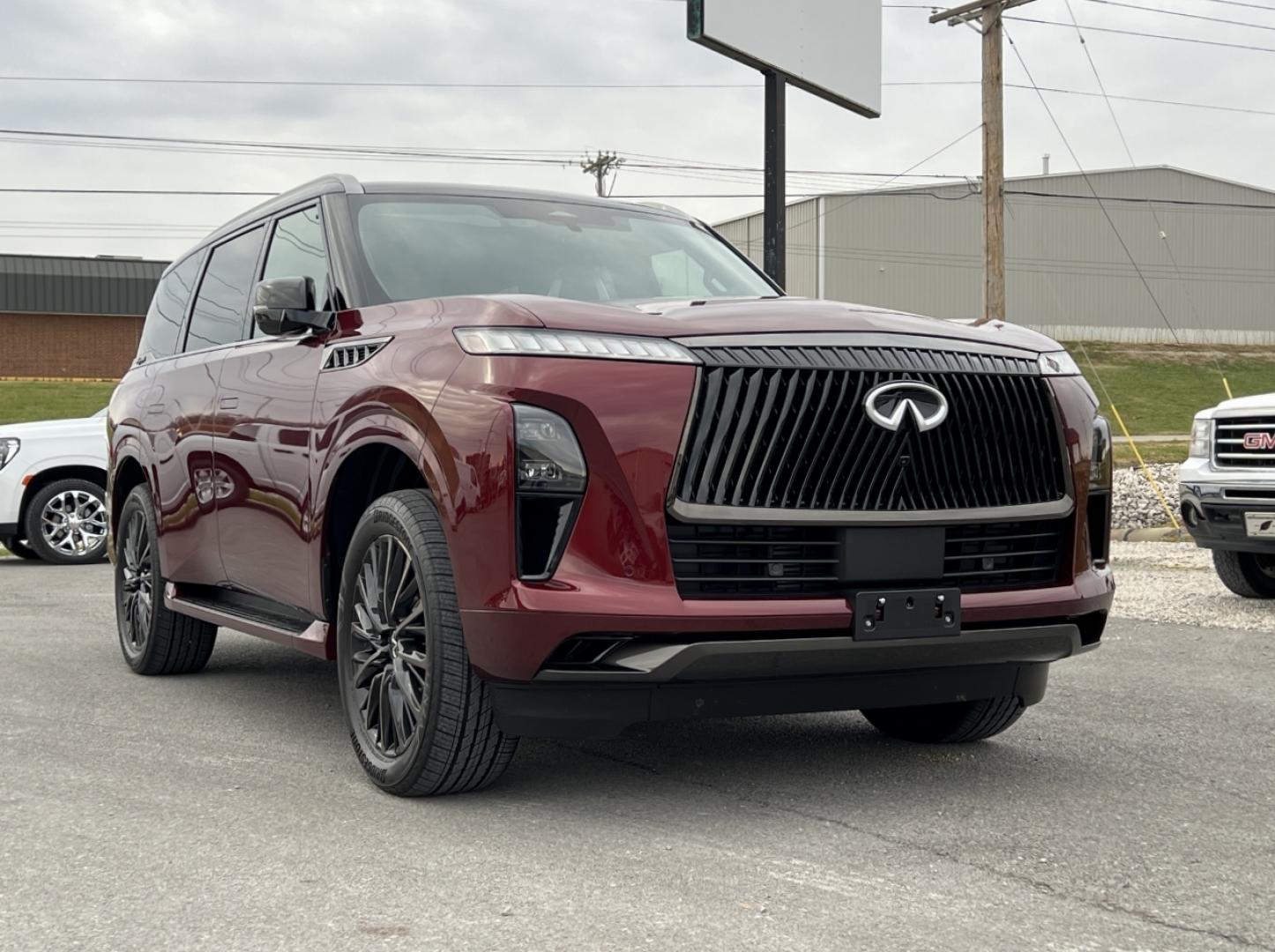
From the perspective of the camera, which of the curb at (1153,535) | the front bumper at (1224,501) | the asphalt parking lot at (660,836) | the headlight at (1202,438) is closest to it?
the asphalt parking lot at (660,836)

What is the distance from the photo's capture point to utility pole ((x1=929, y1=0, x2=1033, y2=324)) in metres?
22.6

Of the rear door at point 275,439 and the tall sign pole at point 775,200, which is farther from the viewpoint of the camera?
the tall sign pole at point 775,200

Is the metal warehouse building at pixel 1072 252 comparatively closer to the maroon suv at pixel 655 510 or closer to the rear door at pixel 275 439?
the rear door at pixel 275 439

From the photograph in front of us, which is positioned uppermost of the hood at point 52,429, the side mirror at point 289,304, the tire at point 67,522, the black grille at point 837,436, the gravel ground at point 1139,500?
the side mirror at point 289,304

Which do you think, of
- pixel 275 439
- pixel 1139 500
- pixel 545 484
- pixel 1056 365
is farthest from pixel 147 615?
pixel 1139 500

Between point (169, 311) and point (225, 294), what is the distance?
97cm

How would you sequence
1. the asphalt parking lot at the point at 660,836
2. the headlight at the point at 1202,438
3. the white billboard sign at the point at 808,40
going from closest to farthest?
the asphalt parking lot at the point at 660,836 < the headlight at the point at 1202,438 < the white billboard sign at the point at 808,40

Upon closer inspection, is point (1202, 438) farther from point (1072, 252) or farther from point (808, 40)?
point (1072, 252)

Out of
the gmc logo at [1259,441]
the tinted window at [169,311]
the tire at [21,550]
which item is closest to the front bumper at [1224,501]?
the gmc logo at [1259,441]

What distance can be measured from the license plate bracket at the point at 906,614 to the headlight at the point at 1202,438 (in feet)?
18.7

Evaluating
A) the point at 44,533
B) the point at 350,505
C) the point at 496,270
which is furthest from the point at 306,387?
the point at 44,533

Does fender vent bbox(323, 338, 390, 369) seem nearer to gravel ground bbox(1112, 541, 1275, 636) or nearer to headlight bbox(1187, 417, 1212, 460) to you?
gravel ground bbox(1112, 541, 1275, 636)

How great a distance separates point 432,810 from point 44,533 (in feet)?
34.9

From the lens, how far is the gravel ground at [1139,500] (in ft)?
55.3
